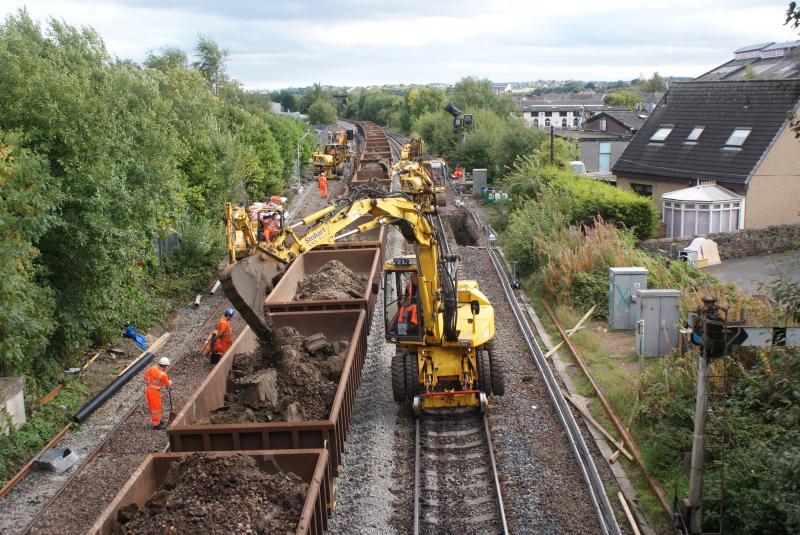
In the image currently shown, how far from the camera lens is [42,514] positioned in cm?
1040

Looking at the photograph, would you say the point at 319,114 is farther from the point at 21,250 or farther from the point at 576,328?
the point at 21,250

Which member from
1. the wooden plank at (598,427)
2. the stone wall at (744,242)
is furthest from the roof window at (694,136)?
the wooden plank at (598,427)

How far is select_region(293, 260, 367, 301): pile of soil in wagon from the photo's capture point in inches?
687

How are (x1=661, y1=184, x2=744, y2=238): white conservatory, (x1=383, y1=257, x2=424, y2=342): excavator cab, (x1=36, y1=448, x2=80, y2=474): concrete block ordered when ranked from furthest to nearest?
(x1=661, y1=184, x2=744, y2=238): white conservatory → (x1=383, y1=257, x2=424, y2=342): excavator cab → (x1=36, y1=448, x2=80, y2=474): concrete block

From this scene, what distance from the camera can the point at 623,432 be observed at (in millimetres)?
12234

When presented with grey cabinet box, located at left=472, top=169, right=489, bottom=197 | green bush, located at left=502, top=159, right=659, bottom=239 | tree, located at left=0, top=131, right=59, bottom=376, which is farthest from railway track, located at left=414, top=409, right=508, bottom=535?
grey cabinet box, located at left=472, top=169, right=489, bottom=197

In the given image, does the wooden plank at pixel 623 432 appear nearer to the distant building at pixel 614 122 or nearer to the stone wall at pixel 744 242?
the stone wall at pixel 744 242

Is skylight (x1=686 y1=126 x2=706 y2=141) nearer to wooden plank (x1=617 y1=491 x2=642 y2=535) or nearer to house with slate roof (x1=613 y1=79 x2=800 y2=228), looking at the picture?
house with slate roof (x1=613 y1=79 x2=800 y2=228)

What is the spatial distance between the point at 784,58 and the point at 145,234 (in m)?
32.9

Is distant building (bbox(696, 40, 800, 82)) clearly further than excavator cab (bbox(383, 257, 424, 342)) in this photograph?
Yes

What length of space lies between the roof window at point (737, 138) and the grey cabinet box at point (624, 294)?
1251 cm

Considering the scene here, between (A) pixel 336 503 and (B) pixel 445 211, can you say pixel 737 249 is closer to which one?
(B) pixel 445 211

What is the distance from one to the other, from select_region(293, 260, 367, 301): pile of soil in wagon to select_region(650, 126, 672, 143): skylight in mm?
17180

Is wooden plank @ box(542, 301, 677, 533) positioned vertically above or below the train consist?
below
